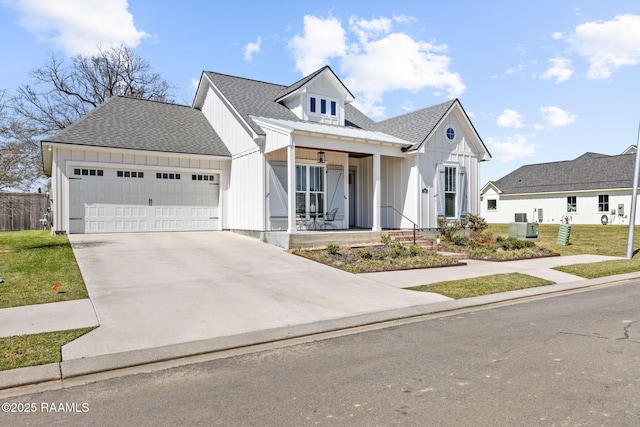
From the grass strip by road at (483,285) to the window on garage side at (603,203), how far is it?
27.1m

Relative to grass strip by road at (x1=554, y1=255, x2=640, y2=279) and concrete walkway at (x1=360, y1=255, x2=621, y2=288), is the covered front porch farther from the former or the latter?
grass strip by road at (x1=554, y1=255, x2=640, y2=279)

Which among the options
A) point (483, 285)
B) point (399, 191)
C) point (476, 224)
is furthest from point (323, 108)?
point (483, 285)

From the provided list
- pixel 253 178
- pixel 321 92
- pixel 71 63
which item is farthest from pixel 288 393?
pixel 71 63

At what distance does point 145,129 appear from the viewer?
1712cm

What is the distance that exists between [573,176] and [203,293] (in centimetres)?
3613

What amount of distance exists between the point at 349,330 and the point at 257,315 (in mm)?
1535

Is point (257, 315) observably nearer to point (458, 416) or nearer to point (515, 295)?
point (458, 416)

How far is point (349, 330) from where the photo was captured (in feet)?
20.6

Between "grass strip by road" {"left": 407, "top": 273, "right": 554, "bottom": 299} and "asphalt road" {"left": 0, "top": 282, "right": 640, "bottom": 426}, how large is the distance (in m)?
2.63

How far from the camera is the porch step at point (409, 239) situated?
50.3 ft

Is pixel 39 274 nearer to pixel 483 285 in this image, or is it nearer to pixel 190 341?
pixel 190 341

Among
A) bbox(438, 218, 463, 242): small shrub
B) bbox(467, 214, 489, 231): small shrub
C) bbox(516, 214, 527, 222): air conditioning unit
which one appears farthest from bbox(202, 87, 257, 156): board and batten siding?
bbox(516, 214, 527, 222): air conditioning unit

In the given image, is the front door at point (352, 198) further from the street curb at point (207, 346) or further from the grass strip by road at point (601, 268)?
the street curb at point (207, 346)

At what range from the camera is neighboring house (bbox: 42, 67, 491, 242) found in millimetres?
14727
